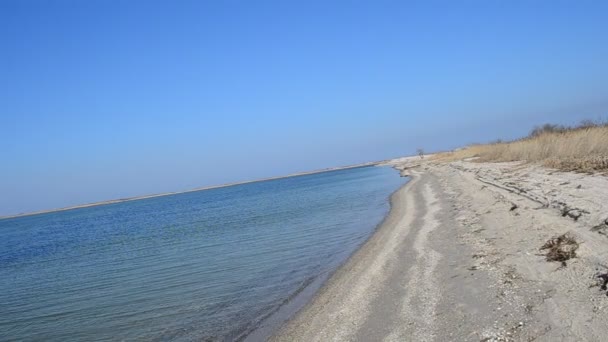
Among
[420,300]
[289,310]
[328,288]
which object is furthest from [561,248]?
[289,310]

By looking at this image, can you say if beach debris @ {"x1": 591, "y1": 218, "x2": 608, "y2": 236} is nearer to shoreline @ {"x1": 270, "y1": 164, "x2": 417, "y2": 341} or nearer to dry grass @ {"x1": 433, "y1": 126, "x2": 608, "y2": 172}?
shoreline @ {"x1": 270, "y1": 164, "x2": 417, "y2": 341}

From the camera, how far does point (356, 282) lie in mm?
10633

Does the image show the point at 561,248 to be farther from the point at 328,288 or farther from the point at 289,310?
the point at 289,310

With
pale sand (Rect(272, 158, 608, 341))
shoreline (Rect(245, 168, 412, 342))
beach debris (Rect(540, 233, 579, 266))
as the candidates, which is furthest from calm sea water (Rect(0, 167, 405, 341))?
beach debris (Rect(540, 233, 579, 266))

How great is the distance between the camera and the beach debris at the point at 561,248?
7.74 meters

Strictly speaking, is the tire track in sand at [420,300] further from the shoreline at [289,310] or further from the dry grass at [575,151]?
the dry grass at [575,151]

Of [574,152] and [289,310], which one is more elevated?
[574,152]

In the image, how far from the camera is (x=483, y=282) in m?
7.94

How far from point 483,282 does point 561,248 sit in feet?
5.26

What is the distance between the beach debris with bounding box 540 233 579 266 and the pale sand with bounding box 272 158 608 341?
14 cm

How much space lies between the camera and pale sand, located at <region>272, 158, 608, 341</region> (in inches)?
233

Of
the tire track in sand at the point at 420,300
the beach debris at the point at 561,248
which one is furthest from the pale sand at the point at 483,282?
the beach debris at the point at 561,248

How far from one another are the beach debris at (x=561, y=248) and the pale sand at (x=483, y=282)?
14cm

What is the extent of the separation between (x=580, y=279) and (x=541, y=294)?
66 cm
